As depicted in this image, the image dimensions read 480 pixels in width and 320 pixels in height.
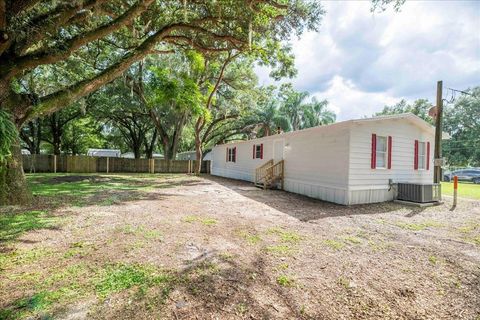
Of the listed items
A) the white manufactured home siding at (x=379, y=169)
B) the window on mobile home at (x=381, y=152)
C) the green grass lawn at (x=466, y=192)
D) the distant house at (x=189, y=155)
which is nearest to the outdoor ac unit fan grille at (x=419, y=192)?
the white manufactured home siding at (x=379, y=169)

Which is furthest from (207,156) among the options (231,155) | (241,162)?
(241,162)

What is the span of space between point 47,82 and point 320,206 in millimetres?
14726

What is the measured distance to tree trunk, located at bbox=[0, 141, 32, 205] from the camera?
5.70 meters

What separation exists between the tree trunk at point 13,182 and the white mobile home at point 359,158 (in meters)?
9.00

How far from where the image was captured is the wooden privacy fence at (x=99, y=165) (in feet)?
54.6

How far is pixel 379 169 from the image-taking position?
848cm

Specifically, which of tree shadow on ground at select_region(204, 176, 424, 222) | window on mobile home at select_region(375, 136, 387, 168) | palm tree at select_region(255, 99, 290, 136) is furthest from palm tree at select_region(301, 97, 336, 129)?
tree shadow on ground at select_region(204, 176, 424, 222)

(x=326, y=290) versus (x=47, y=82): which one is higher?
(x=47, y=82)

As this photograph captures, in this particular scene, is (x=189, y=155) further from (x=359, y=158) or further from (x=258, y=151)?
(x=359, y=158)

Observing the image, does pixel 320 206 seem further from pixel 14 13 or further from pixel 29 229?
pixel 14 13

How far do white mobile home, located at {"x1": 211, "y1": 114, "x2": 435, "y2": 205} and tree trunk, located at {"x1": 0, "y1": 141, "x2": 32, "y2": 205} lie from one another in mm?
9002

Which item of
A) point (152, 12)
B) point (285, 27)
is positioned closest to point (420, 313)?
point (285, 27)

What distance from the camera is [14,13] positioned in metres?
4.62

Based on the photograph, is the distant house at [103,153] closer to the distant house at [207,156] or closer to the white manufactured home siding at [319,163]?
the distant house at [207,156]
